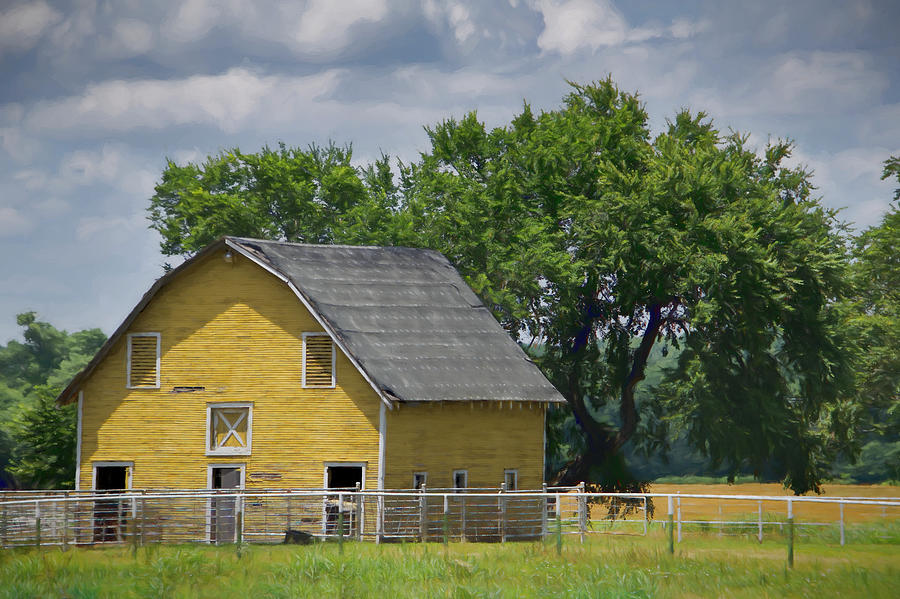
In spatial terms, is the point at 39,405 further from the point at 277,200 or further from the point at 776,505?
the point at 776,505

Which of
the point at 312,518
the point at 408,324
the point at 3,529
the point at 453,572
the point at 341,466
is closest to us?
the point at 453,572

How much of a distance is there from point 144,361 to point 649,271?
20737mm

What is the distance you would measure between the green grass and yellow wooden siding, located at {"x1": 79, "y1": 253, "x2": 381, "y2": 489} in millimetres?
8348

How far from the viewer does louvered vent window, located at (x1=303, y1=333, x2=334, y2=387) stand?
34625 mm

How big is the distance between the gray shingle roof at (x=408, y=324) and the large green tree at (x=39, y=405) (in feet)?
51.6

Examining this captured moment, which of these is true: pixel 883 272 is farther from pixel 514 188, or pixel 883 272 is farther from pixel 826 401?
pixel 514 188

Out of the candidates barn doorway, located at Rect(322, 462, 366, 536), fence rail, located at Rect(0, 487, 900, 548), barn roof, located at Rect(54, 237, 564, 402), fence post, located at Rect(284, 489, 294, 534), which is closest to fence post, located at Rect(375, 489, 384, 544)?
fence rail, located at Rect(0, 487, 900, 548)

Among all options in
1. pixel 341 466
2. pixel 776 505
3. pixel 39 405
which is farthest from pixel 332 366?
pixel 776 505

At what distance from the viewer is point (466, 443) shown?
1391 inches

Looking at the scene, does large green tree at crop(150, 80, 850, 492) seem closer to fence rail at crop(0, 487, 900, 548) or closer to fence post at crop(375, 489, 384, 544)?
fence rail at crop(0, 487, 900, 548)

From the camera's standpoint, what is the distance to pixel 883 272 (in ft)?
201

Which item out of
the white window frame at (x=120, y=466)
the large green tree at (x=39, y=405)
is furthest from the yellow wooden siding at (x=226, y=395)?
the large green tree at (x=39, y=405)

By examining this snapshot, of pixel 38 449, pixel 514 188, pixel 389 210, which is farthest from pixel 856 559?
pixel 38 449

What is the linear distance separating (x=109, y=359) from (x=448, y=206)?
63.6 feet
